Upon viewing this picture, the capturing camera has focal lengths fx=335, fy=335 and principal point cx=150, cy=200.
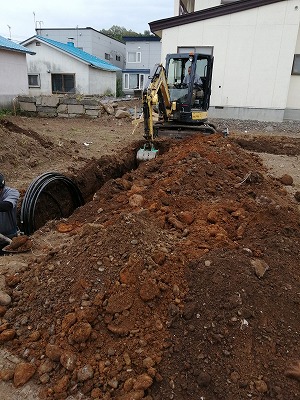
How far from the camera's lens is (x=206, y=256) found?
323 centimetres

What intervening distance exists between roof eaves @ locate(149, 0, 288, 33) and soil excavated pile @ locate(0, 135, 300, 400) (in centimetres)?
1296

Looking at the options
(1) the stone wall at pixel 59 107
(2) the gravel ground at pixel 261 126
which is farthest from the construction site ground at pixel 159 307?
(1) the stone wall at pixel 59 107

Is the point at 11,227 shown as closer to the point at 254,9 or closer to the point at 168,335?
the point at 168,335

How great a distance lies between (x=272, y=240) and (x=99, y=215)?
2.33 meters

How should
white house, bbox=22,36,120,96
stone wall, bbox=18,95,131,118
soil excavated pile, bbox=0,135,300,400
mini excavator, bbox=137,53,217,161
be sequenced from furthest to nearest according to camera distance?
white house, bbox=22,36,120,96
stone wall, bbox=18,95,131,118
mini excavator, bbox=137,53,217,161
soil excavated pile, bbox=0,135,300,400

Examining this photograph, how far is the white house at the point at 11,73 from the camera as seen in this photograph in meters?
15.4

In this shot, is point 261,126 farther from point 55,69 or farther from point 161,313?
point 55,69

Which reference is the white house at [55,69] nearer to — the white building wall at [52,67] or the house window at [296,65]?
the white building wall at [52,67]

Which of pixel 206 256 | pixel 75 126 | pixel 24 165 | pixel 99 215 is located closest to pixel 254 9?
pixel 75 126

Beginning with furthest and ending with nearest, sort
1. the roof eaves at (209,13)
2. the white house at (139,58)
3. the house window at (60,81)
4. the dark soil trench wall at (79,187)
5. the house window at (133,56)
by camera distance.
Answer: the house window at (133,56) < the white house at (139,58) < the house window at (60,81) < the roof eaves at (209,13) < the dark soil trench wall at (79,187)

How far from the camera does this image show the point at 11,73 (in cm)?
1603

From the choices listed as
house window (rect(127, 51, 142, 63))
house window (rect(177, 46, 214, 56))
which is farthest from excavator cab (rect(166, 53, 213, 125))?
house window (rect(127, 51, 142, 63))

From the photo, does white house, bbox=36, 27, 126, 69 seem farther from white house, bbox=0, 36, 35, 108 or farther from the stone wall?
the stone wall

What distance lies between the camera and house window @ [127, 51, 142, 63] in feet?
107
